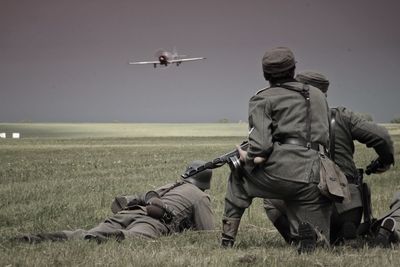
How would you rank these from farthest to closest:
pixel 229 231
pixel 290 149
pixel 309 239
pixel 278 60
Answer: pixel 229 231, pixel 278 60, pixel 290 149, pixel 309 239

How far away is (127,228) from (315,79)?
8.67 feet

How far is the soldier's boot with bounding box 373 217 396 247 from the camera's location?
7129 mm

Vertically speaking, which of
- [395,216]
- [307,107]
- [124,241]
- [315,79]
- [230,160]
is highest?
[315,79]

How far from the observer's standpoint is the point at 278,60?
22.4 ft

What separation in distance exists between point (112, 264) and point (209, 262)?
2.57ft

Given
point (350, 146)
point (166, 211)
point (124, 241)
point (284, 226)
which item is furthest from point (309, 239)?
point (166, 211)

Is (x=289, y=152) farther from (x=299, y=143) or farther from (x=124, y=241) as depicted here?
(x=124, y=241)

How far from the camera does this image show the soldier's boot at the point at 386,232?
713 centimetres

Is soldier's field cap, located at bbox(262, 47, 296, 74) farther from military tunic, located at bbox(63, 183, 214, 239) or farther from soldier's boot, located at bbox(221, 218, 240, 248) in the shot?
military tunic, located at bbox(63, 183, 214, 239)

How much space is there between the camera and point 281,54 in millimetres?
6840

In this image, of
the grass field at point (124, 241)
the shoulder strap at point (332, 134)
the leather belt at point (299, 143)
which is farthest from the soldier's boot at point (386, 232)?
the leather belt at point (299, 143)

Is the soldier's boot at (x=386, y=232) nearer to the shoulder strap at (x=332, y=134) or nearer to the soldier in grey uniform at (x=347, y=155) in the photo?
the soldier in grey uniform at (x=347, y=155)

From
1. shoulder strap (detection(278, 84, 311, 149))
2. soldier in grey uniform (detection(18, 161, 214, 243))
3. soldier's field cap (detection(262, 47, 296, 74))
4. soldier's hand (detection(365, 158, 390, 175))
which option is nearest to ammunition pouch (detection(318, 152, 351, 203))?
shoulder strap (detection(278, 84, 311, 149))

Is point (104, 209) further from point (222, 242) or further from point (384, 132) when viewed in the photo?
point (384, 132)
